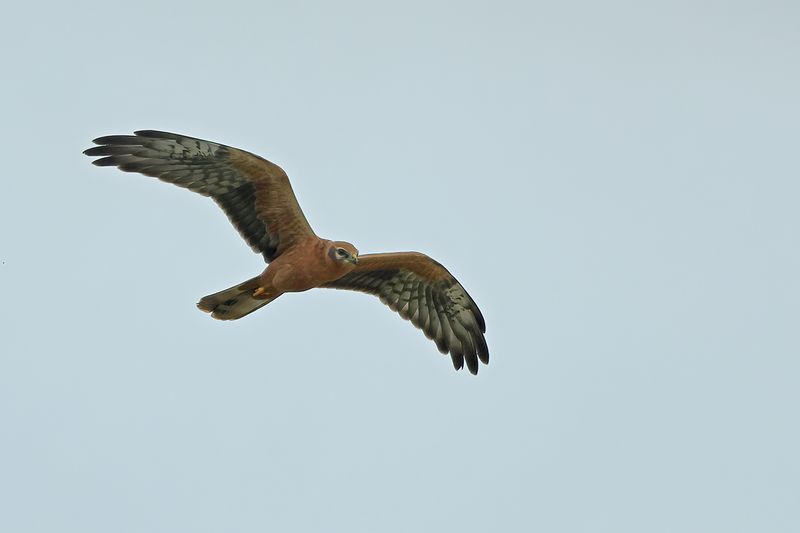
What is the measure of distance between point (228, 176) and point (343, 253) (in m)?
1.82

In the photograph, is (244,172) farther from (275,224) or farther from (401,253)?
(401,253)

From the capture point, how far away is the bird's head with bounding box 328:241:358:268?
1653 cm

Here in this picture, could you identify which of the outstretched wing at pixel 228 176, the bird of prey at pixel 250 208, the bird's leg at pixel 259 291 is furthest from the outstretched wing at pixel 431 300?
the bird's leg at pixel 259 291

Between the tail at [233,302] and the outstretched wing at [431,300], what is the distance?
4.74ft

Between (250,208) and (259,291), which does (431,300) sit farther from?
(250,208)

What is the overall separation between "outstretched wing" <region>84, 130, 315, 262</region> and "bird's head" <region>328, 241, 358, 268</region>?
724 mm

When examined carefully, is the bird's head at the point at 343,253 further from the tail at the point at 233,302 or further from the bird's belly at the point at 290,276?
the tail at the point at 233,302

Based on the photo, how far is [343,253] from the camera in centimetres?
1653

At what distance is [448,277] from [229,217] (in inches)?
129

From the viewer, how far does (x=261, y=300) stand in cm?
1719

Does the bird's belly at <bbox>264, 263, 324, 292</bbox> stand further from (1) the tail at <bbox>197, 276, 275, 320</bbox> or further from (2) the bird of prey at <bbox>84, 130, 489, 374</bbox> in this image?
(1) the tail at <bbox>197, 276, 275, 320</bbox>

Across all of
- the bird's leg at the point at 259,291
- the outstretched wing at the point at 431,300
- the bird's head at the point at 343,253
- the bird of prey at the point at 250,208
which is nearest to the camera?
the bird's head at the point at 343,253

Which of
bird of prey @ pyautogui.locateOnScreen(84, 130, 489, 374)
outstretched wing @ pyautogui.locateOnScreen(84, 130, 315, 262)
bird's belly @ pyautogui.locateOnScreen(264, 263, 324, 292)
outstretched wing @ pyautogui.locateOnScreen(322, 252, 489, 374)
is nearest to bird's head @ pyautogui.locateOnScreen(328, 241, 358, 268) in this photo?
bird of prey @ pyautogui.locateOnScreen(84, 130, 489, 374)

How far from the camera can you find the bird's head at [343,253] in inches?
651
